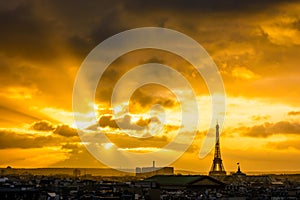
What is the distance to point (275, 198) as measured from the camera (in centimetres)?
11700

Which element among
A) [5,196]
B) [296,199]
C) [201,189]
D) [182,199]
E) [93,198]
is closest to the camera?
[5,196]

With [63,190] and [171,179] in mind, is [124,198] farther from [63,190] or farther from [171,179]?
[171,179]

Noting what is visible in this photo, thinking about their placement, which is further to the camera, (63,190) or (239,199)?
(63,190)

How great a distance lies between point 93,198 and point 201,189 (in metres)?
68.0

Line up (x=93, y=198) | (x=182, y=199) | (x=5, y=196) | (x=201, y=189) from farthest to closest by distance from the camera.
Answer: (x=201, y=189) → (x=182, y=199) → (x=93, y=198) → (x=5, y=196)

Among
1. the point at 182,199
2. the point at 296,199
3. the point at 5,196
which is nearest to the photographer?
the point at 5,196

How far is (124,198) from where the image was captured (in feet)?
317

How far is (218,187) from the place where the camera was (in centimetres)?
15900

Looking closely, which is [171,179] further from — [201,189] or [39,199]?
[39,199]

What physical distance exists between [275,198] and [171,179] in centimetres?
5363

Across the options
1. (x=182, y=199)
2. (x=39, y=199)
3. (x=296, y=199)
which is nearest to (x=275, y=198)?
(x=296, y=199)

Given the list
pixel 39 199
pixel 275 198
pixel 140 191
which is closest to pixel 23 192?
pixel 39 199

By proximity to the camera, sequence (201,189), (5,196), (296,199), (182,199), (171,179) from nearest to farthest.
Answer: (5,196) < (182,199) < (296,199) < (201,189) < (171,179)

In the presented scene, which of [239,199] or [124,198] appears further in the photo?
[239,199]
